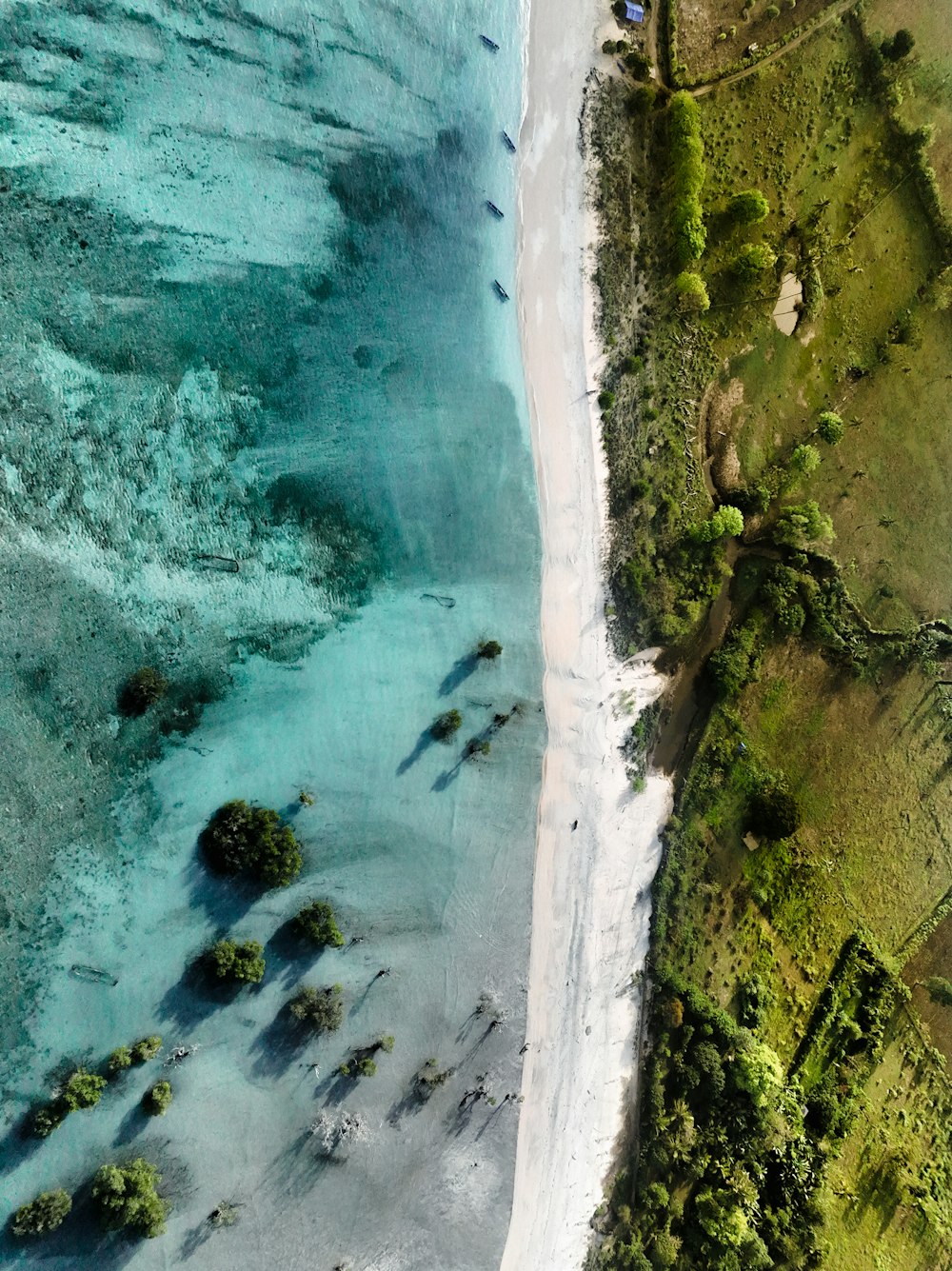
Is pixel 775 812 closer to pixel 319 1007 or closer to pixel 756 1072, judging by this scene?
pixel 756 1072

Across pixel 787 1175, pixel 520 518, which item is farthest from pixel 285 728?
pixel 787 1175

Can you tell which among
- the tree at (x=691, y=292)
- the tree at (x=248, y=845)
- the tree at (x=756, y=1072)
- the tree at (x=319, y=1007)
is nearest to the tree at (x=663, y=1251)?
the tree at (x=756, y=1072)

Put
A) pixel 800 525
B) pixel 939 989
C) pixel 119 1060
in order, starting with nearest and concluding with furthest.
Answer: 1. pixel 119 1060
2. pixel 800 525
3. pixel 939 989

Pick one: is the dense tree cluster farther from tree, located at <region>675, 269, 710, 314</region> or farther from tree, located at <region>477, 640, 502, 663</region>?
tree, located at <region>477, 640, 502, 663</region>

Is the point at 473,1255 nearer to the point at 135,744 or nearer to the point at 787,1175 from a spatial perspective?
the point at 787,1175

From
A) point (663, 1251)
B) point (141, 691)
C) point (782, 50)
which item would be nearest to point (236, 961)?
point (141, 691)
